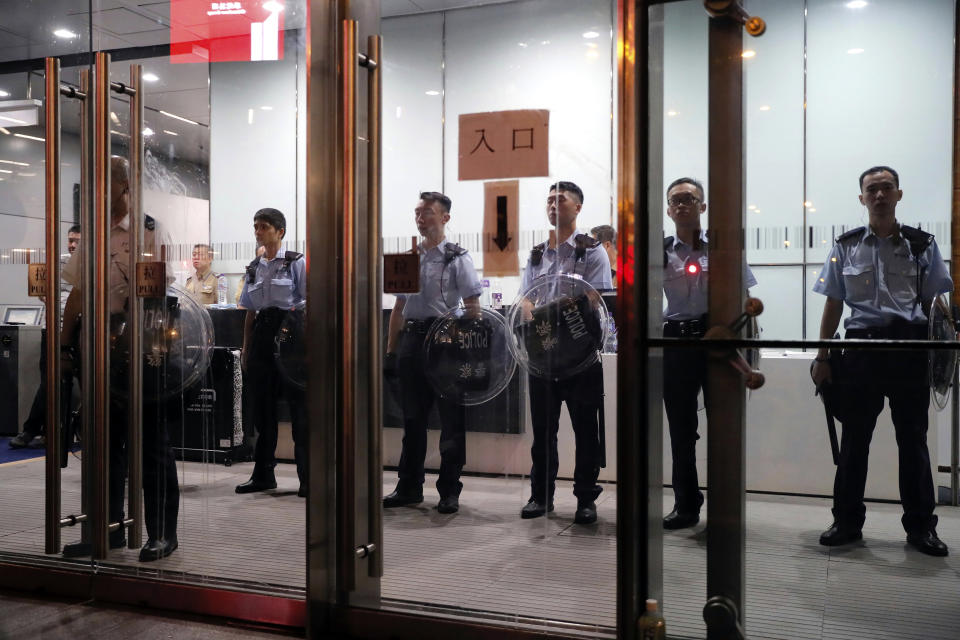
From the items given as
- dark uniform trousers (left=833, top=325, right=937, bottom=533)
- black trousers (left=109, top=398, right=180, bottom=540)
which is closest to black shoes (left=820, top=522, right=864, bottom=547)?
dark uniform trousers (left=833, top=325, right=937, bottom=533)

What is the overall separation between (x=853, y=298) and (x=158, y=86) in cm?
235

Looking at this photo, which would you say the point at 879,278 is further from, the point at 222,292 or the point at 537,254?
the point at 222,292

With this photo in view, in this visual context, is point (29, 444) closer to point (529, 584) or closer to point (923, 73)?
point (529, 584)

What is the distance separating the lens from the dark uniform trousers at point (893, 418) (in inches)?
79.1

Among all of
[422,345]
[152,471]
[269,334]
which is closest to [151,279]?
[269,334]

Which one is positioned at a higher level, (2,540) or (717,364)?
(717,364)

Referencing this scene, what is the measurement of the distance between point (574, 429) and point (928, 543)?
3.01ft

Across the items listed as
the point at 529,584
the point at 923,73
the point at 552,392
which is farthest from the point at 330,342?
the point at 923,73

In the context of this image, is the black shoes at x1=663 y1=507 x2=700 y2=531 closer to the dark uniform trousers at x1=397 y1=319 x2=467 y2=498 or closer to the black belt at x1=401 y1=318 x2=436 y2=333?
the dark uniform trousers at x1=397 y1=319 x2=467 y2=498

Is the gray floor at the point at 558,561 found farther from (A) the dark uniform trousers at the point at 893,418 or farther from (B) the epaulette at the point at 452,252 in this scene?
(B) the epaulette at the point at 452,252

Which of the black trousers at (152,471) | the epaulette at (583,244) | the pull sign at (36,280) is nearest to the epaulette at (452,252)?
the epaulette at (583,244)

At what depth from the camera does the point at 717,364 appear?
215cm

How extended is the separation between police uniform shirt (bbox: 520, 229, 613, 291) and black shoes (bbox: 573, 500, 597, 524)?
24.0 inches

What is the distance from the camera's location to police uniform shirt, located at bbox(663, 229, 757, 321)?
7.04 ft
